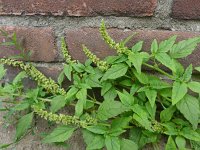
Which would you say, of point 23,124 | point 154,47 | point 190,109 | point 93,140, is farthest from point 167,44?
point 23,124

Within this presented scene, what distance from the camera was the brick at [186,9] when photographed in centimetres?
73

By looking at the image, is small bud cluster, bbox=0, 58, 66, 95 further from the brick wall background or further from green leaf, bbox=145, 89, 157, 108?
green leaf, bbox=145, 89, 157, 108

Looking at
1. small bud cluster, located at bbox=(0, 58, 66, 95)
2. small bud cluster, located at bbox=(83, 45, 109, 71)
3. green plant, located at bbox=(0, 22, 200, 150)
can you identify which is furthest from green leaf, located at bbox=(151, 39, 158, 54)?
small bud cluster, located at bbox=(0, 58, 66, 95)

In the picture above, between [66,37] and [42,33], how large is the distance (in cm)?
6

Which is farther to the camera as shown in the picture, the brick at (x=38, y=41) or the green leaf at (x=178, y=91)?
the brick at (x=38, y=41)

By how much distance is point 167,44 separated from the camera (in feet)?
2.38

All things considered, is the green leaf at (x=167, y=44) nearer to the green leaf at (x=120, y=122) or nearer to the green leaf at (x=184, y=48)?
the green leaf at (x=184, y=48)

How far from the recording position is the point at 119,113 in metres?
0.70

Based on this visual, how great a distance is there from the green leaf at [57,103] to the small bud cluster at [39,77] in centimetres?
1

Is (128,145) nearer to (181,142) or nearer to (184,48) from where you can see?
(181,142)

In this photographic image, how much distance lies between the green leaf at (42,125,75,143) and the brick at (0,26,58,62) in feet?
0.59

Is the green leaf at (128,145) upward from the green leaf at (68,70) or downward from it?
downward

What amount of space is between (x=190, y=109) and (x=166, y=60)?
0.11 m

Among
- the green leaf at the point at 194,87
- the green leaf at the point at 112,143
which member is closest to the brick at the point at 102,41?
the green leaf at the point at 194,87
